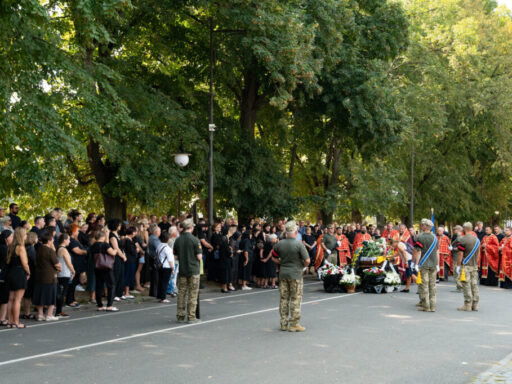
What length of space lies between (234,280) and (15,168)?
7572 mm

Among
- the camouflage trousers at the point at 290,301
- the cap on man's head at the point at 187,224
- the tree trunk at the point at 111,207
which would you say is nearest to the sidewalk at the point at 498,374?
the camouflage trousers at the point at 290,301

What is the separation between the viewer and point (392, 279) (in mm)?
18656

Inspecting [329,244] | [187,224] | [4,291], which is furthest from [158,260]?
[329,244]

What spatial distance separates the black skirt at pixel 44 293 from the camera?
12.8 metres

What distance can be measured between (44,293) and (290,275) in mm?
4882

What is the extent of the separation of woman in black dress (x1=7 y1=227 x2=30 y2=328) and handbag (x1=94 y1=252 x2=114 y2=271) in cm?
214

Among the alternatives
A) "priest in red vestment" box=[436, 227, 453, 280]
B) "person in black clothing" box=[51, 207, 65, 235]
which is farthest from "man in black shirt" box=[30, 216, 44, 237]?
"priest in red vestment" box=[436, 227, 453, 280]

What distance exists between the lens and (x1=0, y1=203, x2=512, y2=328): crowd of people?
1285cm

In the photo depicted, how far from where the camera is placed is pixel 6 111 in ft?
45.6

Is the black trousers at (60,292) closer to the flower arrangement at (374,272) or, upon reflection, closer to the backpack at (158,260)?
the backpack at (158,260)

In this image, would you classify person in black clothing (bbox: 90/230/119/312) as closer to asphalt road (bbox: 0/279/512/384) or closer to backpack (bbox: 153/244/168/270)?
asphalt road (bbox: 0/279/512/384)

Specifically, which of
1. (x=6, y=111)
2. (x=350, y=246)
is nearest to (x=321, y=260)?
(x=350, y=246)

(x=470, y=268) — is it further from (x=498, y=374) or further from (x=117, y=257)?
(x=117, y=257)

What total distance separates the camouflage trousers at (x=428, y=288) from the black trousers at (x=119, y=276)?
22.7 ft
